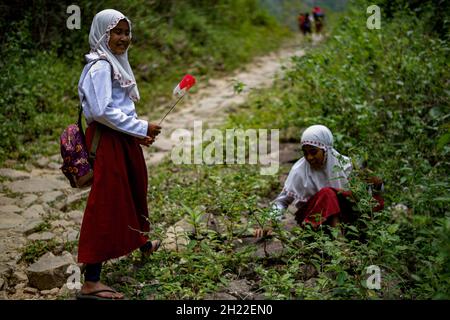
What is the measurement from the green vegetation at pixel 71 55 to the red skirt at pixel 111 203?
2.81m

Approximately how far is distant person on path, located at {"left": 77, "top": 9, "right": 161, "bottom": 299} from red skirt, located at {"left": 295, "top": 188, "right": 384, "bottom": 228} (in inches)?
51.5

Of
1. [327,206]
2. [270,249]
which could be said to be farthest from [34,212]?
[327,206]

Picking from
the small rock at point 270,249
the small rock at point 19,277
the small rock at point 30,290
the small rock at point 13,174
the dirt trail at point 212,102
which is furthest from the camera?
the dirt trail at point 212,102

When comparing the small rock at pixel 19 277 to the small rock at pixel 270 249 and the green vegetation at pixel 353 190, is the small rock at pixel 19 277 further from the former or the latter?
the small rock at pixel 270 249

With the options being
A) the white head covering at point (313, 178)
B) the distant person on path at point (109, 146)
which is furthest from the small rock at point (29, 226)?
the white head covering at point (313, 178)

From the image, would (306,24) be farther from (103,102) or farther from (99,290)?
(99,290)

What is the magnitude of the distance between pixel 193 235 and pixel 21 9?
5.48 m

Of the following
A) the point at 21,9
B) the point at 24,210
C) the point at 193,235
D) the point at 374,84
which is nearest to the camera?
the point at 193,235

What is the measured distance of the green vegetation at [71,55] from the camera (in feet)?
21.1

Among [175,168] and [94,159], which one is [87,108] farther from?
[175,168]

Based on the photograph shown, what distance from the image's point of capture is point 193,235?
3988 millimetres
